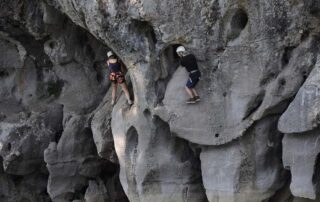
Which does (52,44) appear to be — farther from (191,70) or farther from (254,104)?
(254,104)

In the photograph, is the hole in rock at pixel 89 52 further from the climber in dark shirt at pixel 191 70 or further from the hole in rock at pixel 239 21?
the hole in rock at pixel 239 21

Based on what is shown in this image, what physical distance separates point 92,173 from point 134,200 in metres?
1.71

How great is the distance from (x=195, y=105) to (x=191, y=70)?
0.48 metres

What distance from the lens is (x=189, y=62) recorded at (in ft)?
27.8

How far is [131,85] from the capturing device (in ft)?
32.2

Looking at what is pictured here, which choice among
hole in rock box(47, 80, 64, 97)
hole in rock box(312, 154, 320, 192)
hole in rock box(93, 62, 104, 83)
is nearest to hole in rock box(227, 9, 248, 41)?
hole in rock box(312, 154, 320, 192)

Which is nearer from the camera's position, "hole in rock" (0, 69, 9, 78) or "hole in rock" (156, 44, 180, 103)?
"hole in rock" (156, 44, 180, 103)

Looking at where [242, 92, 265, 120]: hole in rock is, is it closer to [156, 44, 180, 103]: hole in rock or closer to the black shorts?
the black shorts

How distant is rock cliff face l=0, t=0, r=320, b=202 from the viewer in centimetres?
804

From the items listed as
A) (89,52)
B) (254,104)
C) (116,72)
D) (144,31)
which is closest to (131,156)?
(116,72)

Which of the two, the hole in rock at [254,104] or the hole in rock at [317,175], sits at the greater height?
the hole in rock at [254,104]

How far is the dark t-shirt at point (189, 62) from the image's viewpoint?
8.49 meters

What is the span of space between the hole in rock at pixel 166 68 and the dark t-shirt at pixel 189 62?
43 centimetres

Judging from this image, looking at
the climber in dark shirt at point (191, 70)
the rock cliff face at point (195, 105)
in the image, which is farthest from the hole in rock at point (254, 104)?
the climber in dark shirt at point (191, 70)
